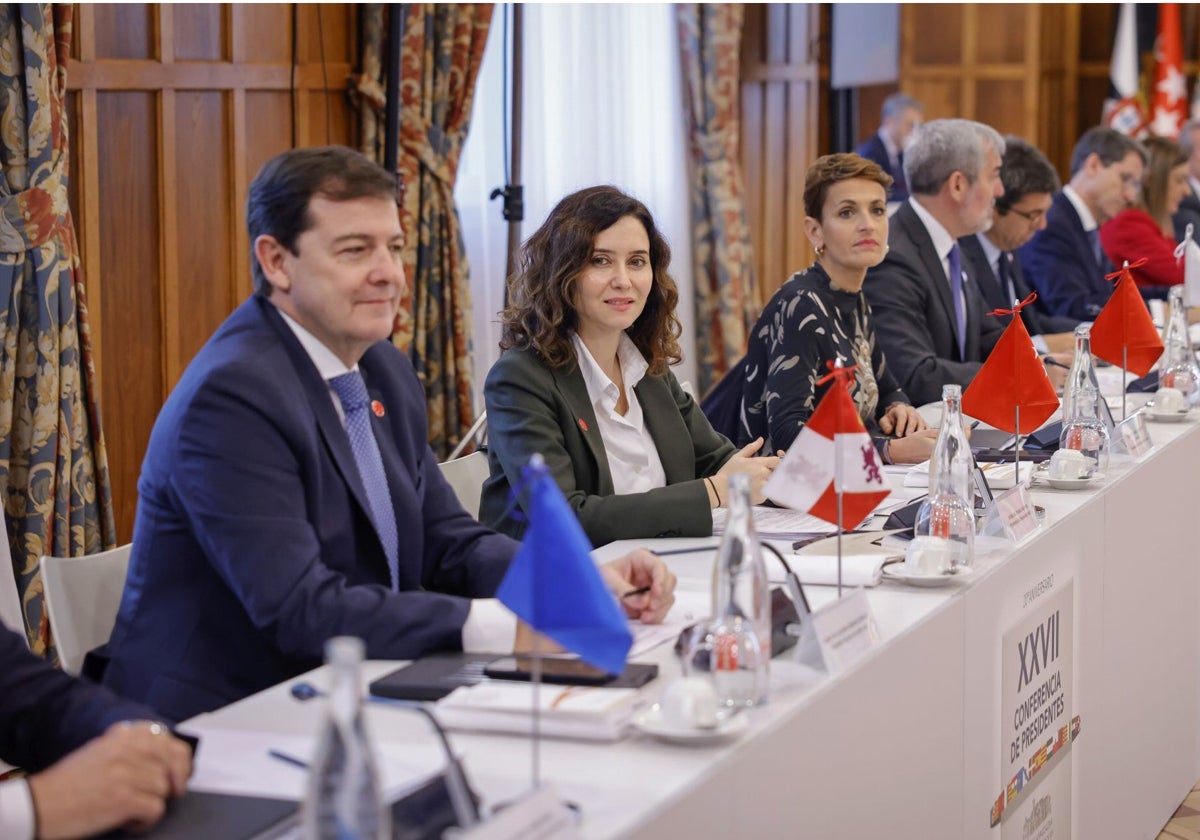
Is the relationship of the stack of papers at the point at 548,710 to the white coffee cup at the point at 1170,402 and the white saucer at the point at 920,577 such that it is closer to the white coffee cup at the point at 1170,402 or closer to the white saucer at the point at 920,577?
the white saucer at the point at 920,577

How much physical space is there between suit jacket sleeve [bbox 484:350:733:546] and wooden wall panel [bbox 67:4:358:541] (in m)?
1.89

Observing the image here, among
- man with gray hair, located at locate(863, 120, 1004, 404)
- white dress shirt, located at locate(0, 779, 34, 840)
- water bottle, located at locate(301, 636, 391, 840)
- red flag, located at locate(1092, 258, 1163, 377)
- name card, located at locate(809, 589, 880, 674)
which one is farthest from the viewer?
man with gray hair, located at locate(863, 120, 1004, 404)

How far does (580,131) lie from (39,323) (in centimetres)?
306

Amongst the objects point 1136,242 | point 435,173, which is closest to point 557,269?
point 435,173

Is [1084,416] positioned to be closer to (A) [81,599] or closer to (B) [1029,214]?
(A) [81,599]

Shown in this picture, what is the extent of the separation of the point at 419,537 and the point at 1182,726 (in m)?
1.95

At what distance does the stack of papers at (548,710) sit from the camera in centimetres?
149

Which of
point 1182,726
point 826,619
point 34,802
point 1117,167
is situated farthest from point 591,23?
point 34,802

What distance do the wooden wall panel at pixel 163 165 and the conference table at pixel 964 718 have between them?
7.52 feet

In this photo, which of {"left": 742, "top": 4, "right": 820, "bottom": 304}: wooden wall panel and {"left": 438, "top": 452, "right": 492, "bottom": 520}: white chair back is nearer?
{"left": 438, "top": 452, "right": 492, "bottom": 520}: white chair back

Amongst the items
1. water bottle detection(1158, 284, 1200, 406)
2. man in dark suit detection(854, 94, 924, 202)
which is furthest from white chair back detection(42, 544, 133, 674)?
man in dark suit detection(854, 94, 924, 202)

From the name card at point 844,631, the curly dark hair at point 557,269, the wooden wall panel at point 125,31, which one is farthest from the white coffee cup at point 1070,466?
the wooden wall panel at point 125,31

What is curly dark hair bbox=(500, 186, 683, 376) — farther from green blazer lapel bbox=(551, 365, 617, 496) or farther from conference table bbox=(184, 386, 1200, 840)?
conference table bbox=(184, 386, 1200, 840)

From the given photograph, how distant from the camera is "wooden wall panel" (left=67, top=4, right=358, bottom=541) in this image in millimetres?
4152
